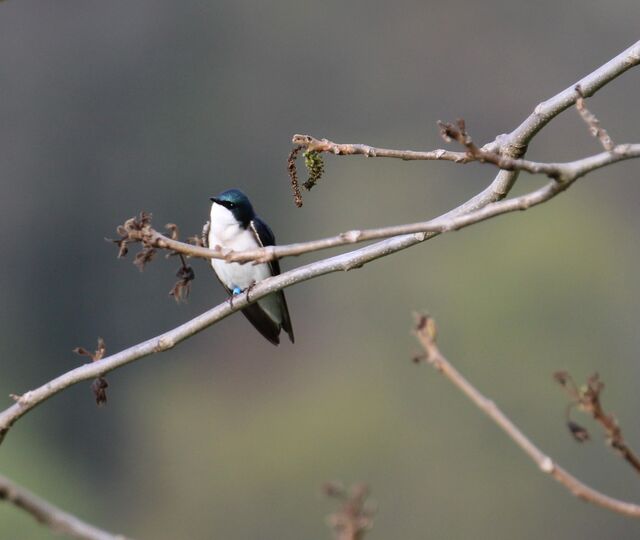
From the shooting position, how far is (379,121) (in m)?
51.2

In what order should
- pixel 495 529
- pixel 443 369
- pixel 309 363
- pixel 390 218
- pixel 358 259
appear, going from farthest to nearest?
pixel 309 363
pixel 390 218
pixel 495 529
pixel 358 259
pixel 443 369

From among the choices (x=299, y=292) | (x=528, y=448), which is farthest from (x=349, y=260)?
(x=299, y=292)

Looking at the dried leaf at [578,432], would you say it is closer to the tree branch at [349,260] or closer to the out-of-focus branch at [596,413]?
the out-of-focus branch at [596,413]

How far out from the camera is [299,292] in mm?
44625

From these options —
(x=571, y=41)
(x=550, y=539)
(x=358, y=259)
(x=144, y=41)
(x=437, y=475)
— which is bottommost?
(x=550, y=539)

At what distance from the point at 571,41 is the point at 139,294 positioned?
59.4ft

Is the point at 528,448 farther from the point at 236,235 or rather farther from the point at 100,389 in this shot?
the point at 236,235

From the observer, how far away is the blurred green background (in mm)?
39312

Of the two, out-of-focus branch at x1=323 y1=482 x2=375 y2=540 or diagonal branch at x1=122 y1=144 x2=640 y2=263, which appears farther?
diagonal branch at x1=122 y1=144 x2=640 y2=263

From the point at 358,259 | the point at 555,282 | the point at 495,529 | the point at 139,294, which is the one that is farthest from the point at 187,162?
the point at 358,259

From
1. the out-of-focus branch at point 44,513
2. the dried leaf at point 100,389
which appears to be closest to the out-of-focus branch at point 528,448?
the out-of-focus branch at point 44,513

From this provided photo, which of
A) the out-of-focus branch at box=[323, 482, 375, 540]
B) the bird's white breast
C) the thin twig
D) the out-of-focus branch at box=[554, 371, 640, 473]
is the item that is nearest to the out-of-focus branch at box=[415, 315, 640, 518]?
the out-of-focus branch at box=[554, 371, 640, 473]

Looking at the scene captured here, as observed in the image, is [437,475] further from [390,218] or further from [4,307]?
[4,307]

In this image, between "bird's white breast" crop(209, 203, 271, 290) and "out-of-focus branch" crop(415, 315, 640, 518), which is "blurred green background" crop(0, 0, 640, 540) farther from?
"out-of-focus branch" crop(415, 315, 640, 518)
